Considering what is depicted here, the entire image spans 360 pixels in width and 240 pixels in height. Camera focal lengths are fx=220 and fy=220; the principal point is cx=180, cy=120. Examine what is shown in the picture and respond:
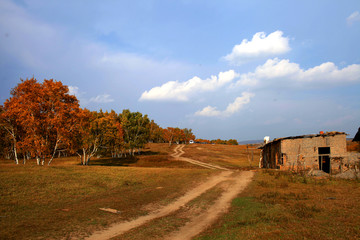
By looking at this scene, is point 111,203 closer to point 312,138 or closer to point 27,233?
point 27,233

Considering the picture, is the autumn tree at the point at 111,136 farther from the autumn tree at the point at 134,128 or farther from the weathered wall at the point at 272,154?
the weathered wall at the point at 272,154

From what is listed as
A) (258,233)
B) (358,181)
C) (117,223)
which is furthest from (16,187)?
(358,181)

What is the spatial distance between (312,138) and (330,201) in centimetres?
1846

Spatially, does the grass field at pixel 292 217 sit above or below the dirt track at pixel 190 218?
above

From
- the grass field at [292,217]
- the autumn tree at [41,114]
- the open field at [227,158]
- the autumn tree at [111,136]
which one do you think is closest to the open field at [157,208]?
the grass field at [292,217]

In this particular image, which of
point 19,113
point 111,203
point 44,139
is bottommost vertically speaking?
point 111,203

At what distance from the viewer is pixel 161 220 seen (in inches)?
432

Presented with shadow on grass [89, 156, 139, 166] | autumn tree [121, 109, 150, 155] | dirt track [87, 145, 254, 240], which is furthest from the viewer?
autumn tree [121, 109, 150, 155]

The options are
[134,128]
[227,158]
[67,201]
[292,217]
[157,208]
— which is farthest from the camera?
[227,158]

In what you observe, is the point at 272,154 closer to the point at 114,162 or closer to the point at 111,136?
the point at 111,136

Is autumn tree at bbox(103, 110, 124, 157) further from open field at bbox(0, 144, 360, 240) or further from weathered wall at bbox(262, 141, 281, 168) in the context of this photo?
weathered wall at bbox(262, 141, 281, 168)

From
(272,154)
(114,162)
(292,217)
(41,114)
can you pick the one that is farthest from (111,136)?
(292,217)

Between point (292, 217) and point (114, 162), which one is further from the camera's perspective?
point (114, 162)

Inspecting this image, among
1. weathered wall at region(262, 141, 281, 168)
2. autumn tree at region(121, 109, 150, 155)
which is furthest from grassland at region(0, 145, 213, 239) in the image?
autumn tree at region(121, 109, 150, 155)
